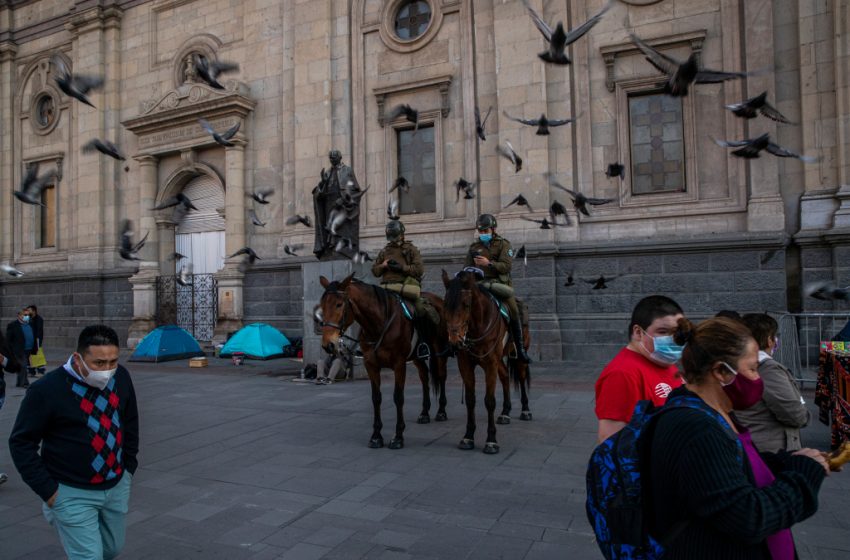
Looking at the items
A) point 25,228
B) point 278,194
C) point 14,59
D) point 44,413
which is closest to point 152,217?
point 278,194

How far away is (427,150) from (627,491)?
49.3 feet

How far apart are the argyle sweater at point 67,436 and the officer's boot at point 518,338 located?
550cm

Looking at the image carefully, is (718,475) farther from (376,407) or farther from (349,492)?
(376,407)

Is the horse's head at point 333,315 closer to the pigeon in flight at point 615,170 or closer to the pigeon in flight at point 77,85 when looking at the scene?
the pigeon in flight at point 77,85

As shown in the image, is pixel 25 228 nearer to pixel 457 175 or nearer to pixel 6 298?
pixel 6 298

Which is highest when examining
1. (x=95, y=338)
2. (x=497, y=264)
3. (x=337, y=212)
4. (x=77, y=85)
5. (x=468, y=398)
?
(x=77, y=85)

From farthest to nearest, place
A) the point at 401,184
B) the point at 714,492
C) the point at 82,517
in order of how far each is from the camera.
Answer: the point at 401,184
the point at 82,517
the point at 714,492

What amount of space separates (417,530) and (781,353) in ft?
25.4

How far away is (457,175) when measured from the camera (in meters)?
15.8

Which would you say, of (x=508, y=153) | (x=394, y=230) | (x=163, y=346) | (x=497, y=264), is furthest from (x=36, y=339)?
(x=508, y=153)

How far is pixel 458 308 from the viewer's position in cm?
653

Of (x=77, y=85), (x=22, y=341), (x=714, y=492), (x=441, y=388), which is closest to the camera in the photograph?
(x=714, y=492)

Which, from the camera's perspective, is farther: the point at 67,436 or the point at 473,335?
the point at 473,335

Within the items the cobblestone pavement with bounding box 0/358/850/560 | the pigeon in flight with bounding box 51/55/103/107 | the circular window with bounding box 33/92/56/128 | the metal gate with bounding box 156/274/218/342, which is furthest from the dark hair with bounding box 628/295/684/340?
the circular window with bounding box 33/92/56/128
